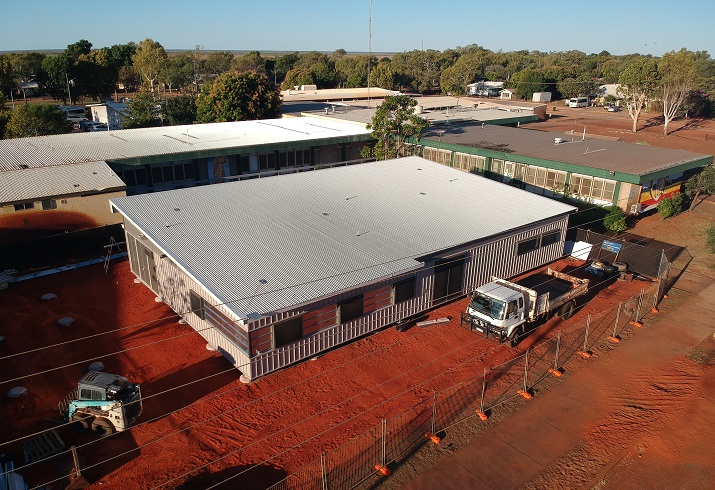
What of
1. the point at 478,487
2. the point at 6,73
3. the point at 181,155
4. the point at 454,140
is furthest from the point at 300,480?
the point at 6,73

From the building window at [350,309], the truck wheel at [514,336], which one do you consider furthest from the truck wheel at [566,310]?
the building window at [350,309]

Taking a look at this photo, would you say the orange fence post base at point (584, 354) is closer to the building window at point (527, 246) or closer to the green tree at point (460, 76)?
the building window at point (527, 246)

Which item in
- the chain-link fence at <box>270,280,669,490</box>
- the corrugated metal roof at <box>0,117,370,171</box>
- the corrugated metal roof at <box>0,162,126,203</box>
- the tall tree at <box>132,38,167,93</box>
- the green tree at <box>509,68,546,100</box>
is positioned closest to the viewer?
the chain-link fence at <box>270,280,669,490</box>

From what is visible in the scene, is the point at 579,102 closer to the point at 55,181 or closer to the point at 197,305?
the point at 55,181

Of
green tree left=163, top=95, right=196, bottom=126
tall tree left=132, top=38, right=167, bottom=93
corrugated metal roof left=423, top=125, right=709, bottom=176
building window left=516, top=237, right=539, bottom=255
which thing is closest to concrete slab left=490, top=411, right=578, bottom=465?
building window left=516, top=237, right=539, bottom=255

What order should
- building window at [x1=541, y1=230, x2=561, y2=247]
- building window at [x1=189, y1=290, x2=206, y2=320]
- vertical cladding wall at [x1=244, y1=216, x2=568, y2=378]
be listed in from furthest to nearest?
1. building window at [x1=541, y1=230, x2=561, y2=247]
2. building window at [x1=189, y1=290, x2=206, y2=320]
3. vertical cladding wall at [x1=244, y1=216, x2=568, y2=378]

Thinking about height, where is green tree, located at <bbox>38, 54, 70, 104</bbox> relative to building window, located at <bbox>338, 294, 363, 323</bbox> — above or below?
above

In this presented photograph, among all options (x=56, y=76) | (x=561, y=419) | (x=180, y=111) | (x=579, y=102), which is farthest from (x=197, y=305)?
(x=579, y=102)

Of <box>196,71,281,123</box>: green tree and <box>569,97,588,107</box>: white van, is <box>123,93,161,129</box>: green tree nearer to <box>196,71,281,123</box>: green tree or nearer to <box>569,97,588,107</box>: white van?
<box>196,71,281,123</box>: green tree
